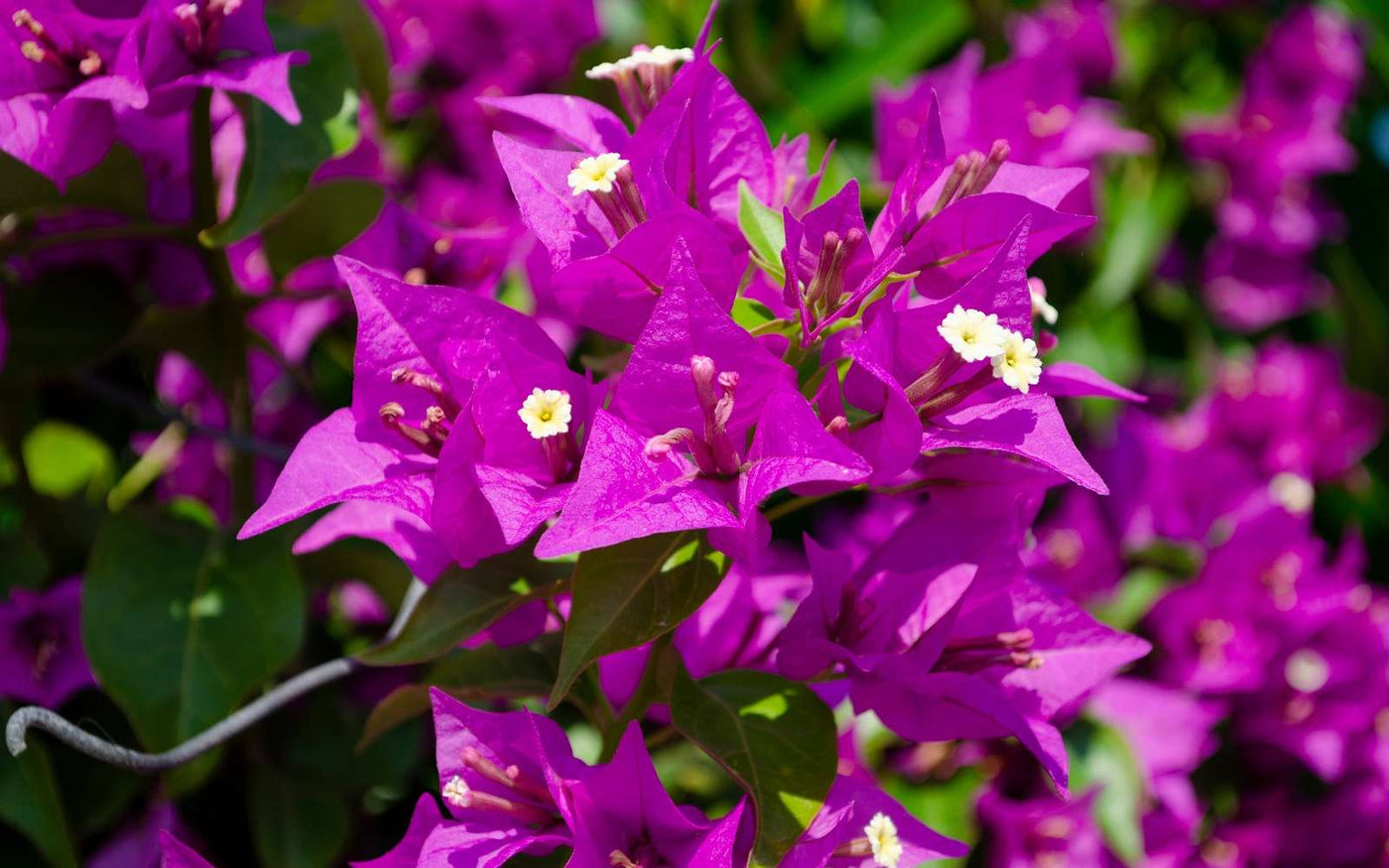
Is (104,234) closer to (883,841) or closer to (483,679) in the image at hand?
(483,679)

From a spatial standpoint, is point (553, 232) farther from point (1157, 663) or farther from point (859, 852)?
point (1157, 663)

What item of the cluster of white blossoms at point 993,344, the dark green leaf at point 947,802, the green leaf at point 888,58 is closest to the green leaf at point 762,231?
the cluster of white blossoms at point 993,344

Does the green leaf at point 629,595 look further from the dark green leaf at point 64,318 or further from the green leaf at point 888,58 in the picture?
the green leaf at point 888,58

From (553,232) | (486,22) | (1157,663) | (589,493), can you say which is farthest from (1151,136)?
(589,493)

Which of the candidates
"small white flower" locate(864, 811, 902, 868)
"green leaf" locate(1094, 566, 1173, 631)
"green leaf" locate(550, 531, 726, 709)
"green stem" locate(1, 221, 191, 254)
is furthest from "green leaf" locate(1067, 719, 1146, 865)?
"green stem" locate(1, 221, 191, 254)

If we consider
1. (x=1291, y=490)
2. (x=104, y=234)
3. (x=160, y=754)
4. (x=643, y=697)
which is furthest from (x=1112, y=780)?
(x=104, y=234)

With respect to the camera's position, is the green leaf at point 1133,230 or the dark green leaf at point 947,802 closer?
the dark green leaf at point 947,802

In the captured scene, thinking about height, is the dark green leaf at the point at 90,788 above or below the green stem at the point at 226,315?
below

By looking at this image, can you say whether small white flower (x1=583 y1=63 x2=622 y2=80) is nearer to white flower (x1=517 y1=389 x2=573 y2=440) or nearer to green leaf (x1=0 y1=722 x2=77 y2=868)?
white flower (x1=517 y1=389 x2=573 y2=440)
